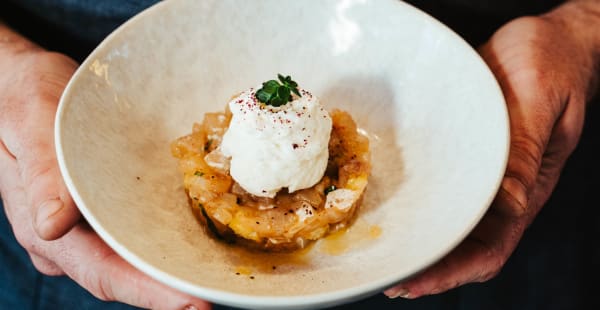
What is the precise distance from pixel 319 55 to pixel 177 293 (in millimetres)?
859

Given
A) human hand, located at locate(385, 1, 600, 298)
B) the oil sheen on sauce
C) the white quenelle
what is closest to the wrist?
the white quenelle

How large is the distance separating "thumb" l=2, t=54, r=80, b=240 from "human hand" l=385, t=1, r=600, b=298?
2.49 ft

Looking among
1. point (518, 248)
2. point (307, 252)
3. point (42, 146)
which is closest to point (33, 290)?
point (42, 146)

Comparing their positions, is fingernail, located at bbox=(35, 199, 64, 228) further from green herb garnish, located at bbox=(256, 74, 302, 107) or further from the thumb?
green herb garnish, located at bbox=(256, 74, 302, 107)

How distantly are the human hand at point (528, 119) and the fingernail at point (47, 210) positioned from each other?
76 cm

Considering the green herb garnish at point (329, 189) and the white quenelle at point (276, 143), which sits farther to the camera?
the green herb garnish at point (329, 189)

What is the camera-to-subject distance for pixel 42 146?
136cm

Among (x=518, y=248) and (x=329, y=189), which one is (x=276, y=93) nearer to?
(x=329, y=189)

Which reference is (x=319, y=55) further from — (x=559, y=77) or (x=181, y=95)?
(x=559, y=77)

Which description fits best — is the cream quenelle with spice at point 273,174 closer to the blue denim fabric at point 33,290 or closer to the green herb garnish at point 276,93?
the green herb garnish at point 276,93

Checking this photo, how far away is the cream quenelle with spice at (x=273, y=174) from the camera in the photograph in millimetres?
1342

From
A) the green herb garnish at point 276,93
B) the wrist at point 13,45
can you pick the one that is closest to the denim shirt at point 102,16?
the wrist at point 13,45

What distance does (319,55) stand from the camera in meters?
1.71

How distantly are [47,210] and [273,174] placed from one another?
0.51 m
